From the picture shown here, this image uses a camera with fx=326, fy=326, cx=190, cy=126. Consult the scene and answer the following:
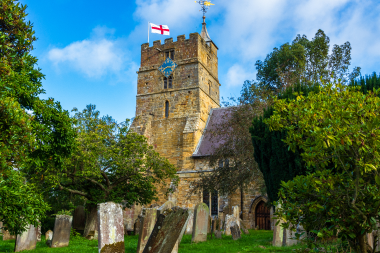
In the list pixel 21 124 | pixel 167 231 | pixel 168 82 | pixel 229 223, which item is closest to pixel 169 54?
pixel 168 82

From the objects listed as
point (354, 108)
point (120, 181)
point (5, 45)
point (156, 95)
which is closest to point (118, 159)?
point (120, 181)

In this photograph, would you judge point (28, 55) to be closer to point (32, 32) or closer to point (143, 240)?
point (32, 32)

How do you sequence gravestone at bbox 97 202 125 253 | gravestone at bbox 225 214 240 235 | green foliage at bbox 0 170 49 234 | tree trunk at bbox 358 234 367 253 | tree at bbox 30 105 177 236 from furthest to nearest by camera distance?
tree at bbox 30 105 177 236 → gravestone at bbox 225 214 240 235 → green foliage at bbox 0 170 49 234 → gravestone at bbox 97 202 125 253 → tree trunk at bbox 358 234 367 253

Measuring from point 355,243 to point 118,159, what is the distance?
495 inches

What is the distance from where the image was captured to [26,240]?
371 inches

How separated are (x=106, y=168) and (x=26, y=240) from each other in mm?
6613

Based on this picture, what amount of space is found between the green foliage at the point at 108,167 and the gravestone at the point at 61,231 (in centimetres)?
400

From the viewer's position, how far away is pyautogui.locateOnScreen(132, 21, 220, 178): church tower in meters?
24.3

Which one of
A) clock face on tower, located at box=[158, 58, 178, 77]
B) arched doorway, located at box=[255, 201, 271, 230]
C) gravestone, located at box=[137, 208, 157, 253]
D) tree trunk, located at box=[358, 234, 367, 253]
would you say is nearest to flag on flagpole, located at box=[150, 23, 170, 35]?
clock face on tower, located at box=[158, 58, 178, 77]

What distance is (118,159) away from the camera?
16016 millimetres

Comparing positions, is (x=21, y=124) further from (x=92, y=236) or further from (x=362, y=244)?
(x=92, y=236)

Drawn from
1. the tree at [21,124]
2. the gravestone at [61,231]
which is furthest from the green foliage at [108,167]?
the tree at [21,124]

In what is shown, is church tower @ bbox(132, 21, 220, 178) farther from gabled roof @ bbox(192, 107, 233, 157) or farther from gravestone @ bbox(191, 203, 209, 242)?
gravestone @ bbox(191, 203, 209, 242)

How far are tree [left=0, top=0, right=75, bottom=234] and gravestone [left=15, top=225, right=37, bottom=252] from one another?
1.04m
